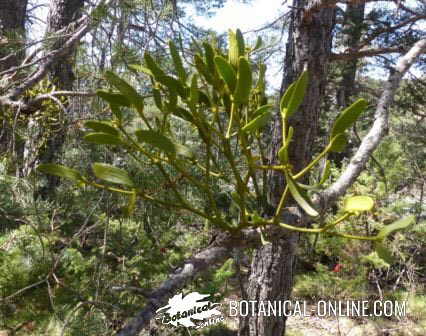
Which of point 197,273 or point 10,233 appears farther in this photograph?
point 10,233

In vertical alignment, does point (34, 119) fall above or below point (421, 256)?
above

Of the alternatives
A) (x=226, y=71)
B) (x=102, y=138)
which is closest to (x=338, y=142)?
(x=226, y=71)

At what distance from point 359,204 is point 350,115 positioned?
0.10 metres

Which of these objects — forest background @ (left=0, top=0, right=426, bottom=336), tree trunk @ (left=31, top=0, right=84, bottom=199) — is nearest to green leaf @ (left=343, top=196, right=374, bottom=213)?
forest background @ (left=0, top=0, right=426, bottom=336)

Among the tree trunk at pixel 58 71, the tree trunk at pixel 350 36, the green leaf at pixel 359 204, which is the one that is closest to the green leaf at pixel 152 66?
the green leaf at pixel 359 204

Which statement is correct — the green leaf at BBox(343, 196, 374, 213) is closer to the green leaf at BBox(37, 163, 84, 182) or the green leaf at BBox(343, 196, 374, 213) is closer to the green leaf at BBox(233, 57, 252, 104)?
the green leaf at BBox(233, 57, 252, 104)

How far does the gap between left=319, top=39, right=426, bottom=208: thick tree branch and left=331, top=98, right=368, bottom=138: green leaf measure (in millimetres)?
240

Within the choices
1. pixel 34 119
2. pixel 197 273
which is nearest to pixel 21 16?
pixel 34 119

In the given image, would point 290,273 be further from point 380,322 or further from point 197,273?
point 380,322

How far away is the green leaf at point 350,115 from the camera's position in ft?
1.11

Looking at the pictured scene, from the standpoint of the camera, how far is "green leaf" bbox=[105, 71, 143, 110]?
13.9 inches

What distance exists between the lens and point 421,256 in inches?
132

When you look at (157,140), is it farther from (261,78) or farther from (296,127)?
(296,127)

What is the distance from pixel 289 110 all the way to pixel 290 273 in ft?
1.84
